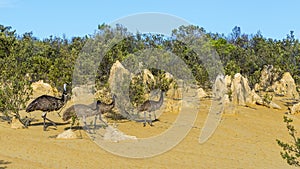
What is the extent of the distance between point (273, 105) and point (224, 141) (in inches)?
520

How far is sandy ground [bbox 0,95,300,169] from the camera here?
10.6m

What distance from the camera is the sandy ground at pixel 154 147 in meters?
10.6

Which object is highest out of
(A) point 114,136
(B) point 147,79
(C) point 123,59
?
(C) point 123,59

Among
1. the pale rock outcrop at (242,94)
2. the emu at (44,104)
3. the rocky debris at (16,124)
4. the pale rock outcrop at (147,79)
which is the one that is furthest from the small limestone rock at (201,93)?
the rocky debris at (16,124)

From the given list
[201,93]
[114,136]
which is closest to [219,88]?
[201,93]

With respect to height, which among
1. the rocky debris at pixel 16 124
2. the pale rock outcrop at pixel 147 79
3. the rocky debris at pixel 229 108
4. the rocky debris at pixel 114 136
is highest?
the pale rock outcrop at pixel 147 79

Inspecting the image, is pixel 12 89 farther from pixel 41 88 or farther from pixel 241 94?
pixel 241 94

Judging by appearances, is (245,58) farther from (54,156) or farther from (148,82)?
(54,156)

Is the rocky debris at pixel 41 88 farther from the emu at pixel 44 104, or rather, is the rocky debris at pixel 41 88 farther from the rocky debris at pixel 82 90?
the emu at pixel 44 104

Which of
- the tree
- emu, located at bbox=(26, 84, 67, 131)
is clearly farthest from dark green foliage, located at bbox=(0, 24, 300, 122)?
emu, located at bbox=(26, 84, 67, 131)

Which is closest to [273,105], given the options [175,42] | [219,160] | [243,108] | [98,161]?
[243,108]

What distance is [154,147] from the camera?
43.1ft

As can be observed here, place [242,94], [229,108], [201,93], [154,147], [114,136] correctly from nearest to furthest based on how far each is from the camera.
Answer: [154,147]
[114,136]
[229,108]
[242,94]
[201,93]

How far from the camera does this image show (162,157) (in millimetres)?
11867
